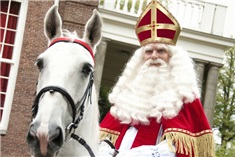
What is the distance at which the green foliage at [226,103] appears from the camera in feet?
78.8

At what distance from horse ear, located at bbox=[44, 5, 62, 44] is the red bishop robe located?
1.23 m

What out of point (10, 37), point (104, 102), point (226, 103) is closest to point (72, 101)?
point (10, 37)

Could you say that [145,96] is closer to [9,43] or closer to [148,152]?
[148,152]

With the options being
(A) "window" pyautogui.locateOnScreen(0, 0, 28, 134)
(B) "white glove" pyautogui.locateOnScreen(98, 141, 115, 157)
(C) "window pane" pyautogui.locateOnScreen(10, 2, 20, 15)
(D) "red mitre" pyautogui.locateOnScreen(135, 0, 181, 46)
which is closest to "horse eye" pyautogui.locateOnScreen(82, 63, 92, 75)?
(B) "white glove" pyautogui.locateOnScreen(98, 141, 115, 157)

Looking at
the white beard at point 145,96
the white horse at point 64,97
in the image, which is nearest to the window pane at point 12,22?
the white beard at point 145,96

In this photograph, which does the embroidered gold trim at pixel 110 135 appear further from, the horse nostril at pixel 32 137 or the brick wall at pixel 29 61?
the brick wall at pixel 29 61

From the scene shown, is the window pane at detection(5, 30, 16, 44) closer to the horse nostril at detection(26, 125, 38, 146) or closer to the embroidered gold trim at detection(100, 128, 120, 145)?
the embroidered gold trim at detection(100, 128, 120, 145)

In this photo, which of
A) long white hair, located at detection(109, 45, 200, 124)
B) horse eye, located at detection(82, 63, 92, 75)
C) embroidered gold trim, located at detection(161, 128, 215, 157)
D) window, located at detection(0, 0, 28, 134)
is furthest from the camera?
Result: window, located at detection(0, 0, 28, 134)

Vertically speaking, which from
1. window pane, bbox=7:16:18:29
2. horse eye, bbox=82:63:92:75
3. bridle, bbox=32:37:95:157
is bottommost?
bridle, bbox=32:37:95:157

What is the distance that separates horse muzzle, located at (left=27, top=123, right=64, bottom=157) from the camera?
10.2 ft

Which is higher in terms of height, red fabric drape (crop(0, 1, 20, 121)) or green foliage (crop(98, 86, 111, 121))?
red fabric drape (crop(0, 1, 20, 121))

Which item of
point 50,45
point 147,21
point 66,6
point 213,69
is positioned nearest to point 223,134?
point 213,69

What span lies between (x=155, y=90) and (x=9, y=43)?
423 inches

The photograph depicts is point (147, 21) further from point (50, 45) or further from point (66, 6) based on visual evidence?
point (66, 6)
